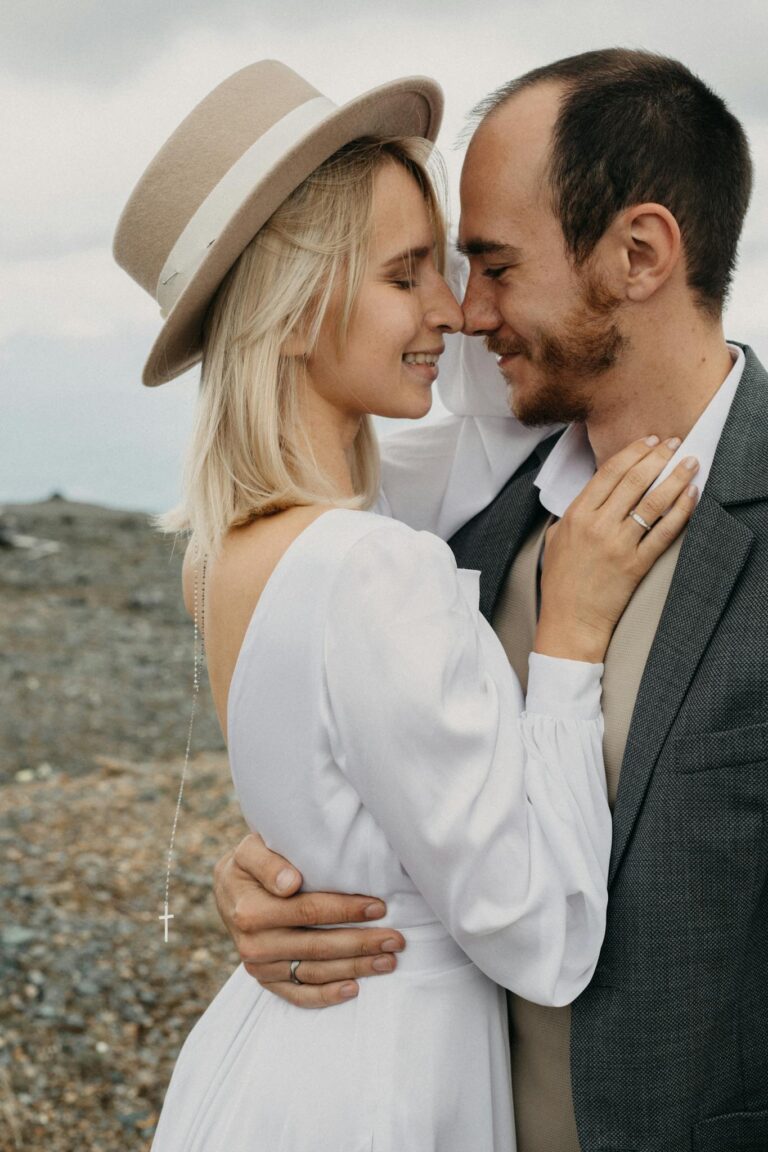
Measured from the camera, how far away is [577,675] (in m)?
2.03

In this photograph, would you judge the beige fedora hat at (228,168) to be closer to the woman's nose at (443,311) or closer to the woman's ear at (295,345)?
the woman's ear at (295,345)

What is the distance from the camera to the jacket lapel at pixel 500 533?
2445 millimetres

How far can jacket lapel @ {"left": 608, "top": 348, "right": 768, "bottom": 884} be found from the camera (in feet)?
6.45

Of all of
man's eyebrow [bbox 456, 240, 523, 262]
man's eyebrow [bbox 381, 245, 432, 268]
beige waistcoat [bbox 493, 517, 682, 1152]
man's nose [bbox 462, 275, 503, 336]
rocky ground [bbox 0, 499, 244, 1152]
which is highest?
man's eyebrow [bbox 381, 245, 432, 268]

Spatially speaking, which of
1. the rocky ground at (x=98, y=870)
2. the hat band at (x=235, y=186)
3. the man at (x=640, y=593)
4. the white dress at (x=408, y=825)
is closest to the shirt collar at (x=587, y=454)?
the man at (x=640, y=593)

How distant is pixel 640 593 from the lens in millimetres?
2143

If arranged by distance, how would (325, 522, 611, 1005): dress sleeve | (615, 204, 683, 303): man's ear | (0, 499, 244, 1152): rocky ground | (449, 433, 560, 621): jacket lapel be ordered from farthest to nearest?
1. (0, 499, 244, 1152): rocky ground
2. (449, 433, 560, 621): jacket lapel
3. (615, 204, 683, 303): man's ear
4. (325, 522, 611, 1005): dress sleeve

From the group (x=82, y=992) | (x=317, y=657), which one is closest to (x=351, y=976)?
(x=317, y=657)

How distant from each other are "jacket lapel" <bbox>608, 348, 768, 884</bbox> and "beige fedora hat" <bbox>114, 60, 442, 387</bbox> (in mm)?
827

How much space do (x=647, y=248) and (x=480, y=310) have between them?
13.5 inches

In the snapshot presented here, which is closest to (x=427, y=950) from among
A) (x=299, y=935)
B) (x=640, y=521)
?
(x=299, y=935)

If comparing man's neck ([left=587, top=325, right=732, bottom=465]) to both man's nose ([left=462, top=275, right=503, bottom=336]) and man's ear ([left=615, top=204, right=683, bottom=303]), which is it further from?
man's nose ([left=462, top=275, right=503, bottom=336])

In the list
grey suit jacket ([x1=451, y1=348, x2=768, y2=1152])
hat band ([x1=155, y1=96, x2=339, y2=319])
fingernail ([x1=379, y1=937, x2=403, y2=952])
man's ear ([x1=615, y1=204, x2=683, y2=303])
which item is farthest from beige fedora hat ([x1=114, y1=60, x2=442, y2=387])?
fingernail ([x1=379, y1=937, x2=403, y2=952])

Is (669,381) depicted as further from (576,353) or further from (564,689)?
(564,689)
